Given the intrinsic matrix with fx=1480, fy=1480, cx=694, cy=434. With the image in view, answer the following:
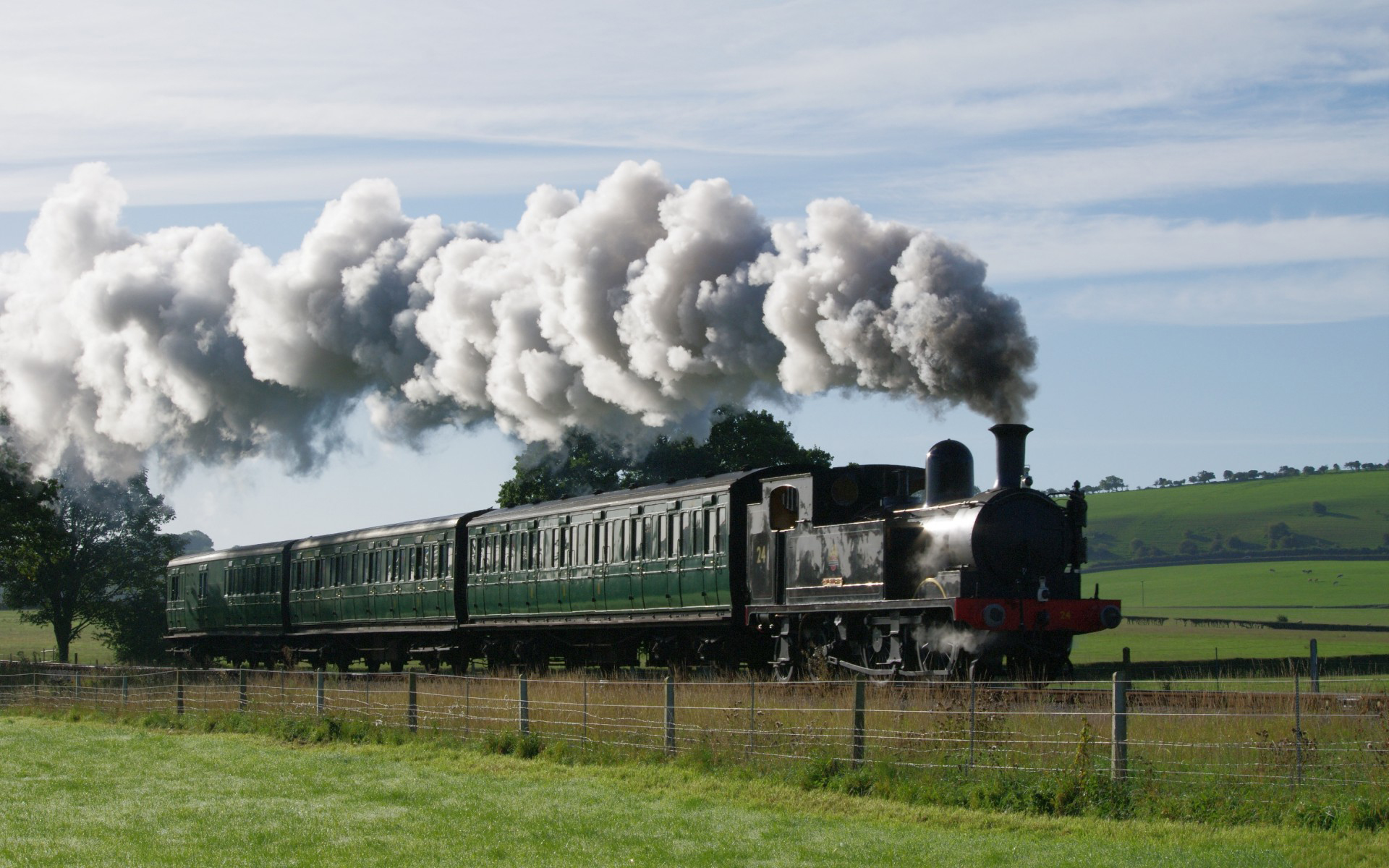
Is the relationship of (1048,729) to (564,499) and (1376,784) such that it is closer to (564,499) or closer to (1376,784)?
(1376,784)

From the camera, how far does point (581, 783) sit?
591 inches

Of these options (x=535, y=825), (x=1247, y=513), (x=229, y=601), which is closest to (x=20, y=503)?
(x=229, y=601)

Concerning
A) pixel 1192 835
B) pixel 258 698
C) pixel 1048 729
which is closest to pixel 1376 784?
pixel 1192 835

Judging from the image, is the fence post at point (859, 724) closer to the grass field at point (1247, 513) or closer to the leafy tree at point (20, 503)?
the leafy tree at point (20, 503)

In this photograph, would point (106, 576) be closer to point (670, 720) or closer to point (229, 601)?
point (229, 601)

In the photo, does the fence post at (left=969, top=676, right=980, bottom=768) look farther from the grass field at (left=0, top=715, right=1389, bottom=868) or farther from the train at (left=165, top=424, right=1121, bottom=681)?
the train at (left=165, top=424, right=1121, bottom=681)

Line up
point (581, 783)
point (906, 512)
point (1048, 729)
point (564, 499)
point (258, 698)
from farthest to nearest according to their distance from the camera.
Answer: point (564, 499) < point (258, 698) < point (906, 512) < point (581, 783) < point (1048, 729)

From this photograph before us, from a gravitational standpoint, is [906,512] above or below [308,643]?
above

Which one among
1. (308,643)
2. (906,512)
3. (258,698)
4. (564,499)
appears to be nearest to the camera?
(906,512)

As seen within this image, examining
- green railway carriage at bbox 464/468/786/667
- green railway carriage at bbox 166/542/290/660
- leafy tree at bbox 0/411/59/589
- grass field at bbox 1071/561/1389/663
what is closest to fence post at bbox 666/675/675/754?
green railway carriage at bbox 464/468/786/667

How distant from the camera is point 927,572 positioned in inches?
757

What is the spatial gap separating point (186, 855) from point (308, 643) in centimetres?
2662

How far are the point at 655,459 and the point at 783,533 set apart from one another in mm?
43493

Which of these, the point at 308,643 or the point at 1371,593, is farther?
the point at 1371,593
